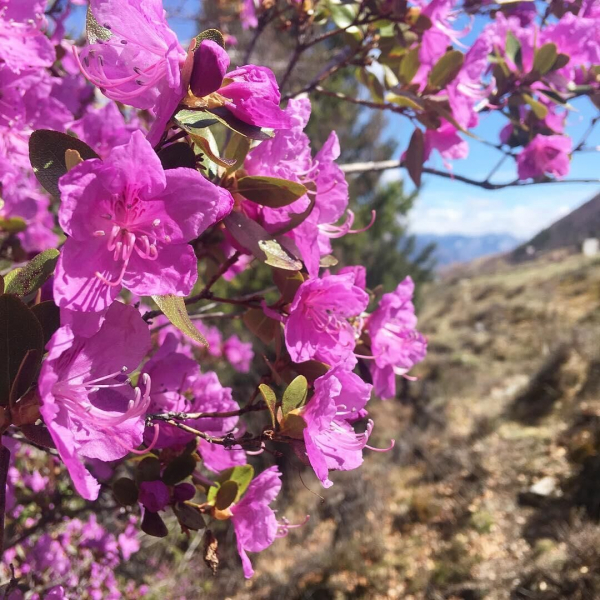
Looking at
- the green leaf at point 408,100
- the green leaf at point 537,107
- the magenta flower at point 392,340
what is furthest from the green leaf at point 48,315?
the green leaf at point 537,107

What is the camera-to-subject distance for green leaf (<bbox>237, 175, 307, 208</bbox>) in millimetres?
721

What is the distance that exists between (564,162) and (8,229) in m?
1.76

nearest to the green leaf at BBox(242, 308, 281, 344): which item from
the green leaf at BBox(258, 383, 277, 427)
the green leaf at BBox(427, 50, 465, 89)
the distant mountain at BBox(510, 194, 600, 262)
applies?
the green leaf at BBox(258, 383, 277, 427)

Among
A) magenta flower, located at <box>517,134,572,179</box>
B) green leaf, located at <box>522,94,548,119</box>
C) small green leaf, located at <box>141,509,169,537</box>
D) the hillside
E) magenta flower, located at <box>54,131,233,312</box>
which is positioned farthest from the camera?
the hillside

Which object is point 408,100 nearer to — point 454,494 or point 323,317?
point 323,317

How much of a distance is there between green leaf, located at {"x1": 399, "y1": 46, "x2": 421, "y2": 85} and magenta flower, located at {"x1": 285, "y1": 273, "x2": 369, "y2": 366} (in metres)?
0.76

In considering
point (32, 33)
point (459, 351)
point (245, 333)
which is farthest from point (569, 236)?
point (32, 33)

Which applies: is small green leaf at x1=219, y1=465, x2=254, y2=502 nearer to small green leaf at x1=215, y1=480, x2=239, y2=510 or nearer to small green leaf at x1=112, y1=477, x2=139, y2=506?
small green leaf at x1=215, y1=480, x2=239, y2=510

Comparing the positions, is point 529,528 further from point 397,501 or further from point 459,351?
point 459,351

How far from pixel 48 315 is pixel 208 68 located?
0.35 meters

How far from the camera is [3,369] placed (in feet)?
1.91

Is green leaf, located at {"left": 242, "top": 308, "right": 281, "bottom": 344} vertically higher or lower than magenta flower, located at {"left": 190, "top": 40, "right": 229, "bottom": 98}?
lower

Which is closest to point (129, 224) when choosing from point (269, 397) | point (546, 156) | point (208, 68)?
point (208, 68)

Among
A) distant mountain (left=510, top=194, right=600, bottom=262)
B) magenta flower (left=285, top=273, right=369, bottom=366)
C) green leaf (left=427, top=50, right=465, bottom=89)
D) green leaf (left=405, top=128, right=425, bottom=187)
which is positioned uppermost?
green leaf (left=427, top=50, right=465, bottom=89)
